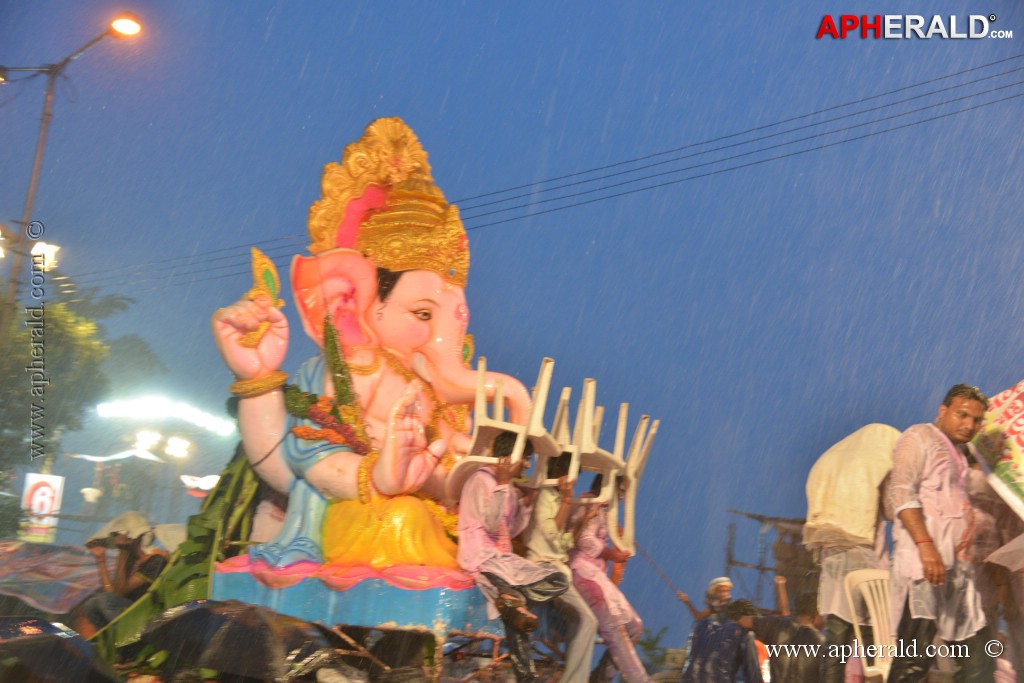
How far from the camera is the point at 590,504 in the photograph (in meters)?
7.03

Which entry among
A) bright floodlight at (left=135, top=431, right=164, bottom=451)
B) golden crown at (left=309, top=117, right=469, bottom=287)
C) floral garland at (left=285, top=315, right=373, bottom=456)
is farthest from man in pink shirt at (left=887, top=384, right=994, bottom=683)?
bright floodlight at (left=135, top=431, right=164, bottom=451)

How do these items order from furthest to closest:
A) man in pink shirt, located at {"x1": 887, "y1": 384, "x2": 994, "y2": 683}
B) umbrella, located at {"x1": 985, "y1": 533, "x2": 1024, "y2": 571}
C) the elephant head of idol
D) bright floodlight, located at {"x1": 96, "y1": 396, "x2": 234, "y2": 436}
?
bright floodlight, located at {"x1": 96, "y1": 396, "x2": 234, "y2": 436} < the elephant head of idol < umbrella, located at {"x1": 985, "y1": 533, "x2": 1024, "y2": 571} < man in pink shirt, located at {"x1": 887, "y1": 384, "x2": 994, "y2": 683}

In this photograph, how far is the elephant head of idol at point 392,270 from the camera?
Result: 726 centimetres

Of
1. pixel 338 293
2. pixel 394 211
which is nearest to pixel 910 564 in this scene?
pixel 338 293

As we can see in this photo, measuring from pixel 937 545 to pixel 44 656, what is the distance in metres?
3.77

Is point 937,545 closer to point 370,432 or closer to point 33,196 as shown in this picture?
point 370,432

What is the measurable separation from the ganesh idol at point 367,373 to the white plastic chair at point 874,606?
86.5 inches

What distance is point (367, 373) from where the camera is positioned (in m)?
7.11

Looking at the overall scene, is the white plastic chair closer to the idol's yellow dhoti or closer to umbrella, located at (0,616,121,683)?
the idol's yellow dhoti

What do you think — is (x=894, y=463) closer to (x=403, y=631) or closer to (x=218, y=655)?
(x=403, y=631)

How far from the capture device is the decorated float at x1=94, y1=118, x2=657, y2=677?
6344 millimetres

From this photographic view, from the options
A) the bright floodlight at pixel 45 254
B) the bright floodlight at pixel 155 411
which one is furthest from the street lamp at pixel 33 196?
the bright floodlight at pixel 155 411

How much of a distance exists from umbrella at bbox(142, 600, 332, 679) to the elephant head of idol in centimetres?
221

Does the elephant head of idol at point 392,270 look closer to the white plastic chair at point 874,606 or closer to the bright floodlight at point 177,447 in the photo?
the white plastic chair at point 874,606
